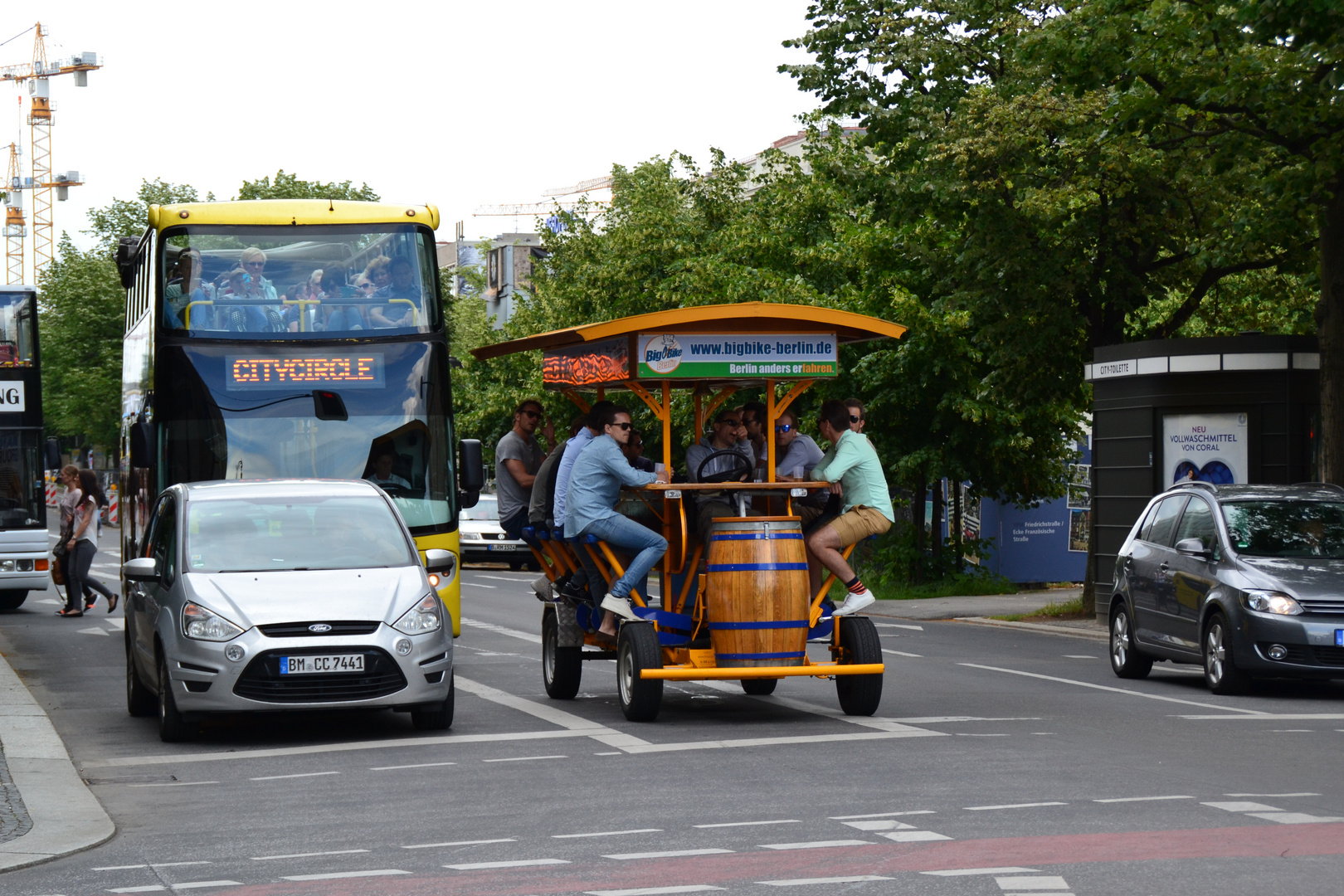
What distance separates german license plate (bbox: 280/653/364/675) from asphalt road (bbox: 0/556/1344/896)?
505 millimetres

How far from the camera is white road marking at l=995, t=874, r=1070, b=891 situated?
23.1 ft

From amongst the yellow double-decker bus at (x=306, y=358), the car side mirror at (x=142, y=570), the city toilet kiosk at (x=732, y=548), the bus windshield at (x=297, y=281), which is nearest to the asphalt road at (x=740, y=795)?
the city toilet kiosk at (x=732, y=548)

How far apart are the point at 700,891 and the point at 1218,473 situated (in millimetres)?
16873

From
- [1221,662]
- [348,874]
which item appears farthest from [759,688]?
[348,874]

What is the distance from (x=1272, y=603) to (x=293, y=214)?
898cm

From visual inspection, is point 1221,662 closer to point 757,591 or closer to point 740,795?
point 757,591

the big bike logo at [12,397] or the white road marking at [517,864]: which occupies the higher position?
the big bike logo at [12,397]

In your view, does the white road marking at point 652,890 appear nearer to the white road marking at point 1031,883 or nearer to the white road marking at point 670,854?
the white road marking at point 670,854

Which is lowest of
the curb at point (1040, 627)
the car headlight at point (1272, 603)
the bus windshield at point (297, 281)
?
the curb at point (1040, 627)

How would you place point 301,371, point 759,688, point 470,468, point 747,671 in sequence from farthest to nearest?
1. point 301,371
2. point 470,468
3. point 759,688
4. point 747,671

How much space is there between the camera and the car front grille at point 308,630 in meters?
11.8

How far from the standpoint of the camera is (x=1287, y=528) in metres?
15.4

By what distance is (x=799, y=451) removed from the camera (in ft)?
46.1

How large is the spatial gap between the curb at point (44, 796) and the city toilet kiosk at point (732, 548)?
367 centimetres
